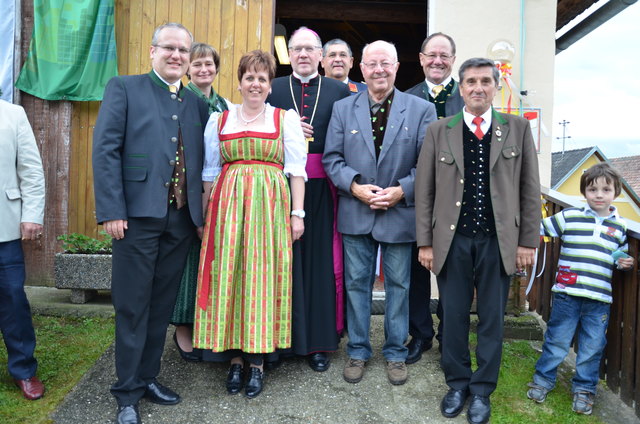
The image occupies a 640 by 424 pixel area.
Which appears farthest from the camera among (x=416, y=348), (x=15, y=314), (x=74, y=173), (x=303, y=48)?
(x=74, y=173)

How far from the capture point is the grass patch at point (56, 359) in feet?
9.77

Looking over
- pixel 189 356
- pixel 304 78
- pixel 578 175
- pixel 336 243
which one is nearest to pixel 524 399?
pixel 336 243

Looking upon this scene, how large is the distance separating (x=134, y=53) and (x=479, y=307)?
3922mm

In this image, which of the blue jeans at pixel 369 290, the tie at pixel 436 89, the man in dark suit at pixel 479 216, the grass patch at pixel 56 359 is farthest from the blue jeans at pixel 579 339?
the grass patch at pixel 56 359

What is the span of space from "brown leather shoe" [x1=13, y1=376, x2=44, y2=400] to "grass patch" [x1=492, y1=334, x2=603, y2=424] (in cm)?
260

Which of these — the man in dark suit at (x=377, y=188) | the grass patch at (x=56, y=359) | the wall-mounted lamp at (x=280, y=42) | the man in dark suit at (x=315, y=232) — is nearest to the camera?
the grass patch at (x=56, y=359)

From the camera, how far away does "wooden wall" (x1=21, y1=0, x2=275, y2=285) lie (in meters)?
5.01

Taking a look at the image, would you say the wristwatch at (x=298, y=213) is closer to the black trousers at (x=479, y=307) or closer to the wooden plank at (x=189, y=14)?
the black trousers at (x=479, y=307)

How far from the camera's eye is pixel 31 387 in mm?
3119

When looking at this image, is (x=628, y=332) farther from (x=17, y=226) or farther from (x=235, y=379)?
(x=17, y=226)

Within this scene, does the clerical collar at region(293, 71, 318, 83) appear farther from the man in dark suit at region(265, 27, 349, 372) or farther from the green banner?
the green banner

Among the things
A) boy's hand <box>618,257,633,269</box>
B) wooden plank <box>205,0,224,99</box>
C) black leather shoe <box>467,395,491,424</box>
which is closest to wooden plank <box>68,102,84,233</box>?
wooden plank <box>205,0,224,99</box>

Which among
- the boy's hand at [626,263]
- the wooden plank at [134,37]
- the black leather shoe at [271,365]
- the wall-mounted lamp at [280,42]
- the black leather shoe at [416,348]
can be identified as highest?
the wall-mounted lamp at [280,42]

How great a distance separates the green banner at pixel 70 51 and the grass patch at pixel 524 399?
4143mm
